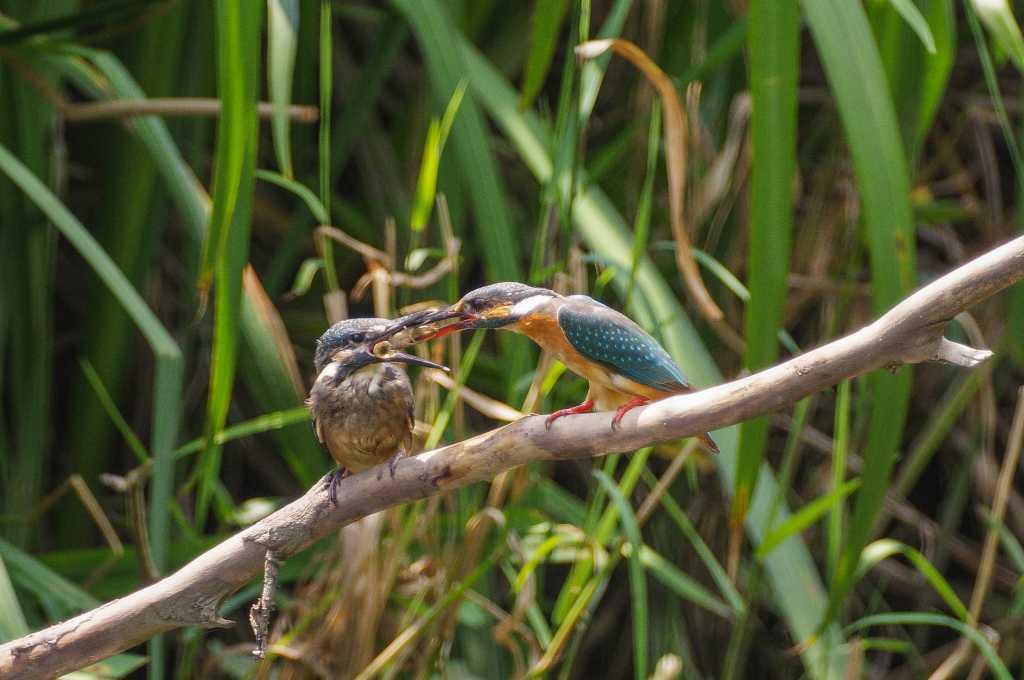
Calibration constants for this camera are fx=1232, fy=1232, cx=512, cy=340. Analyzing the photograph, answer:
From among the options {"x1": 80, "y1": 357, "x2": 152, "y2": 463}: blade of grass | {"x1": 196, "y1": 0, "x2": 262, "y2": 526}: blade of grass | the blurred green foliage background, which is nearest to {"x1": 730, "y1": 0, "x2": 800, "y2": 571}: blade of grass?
the blurred green foliage background

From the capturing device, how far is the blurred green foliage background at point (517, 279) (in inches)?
66.7

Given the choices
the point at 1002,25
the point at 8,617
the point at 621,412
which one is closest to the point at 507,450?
the point at 621,412

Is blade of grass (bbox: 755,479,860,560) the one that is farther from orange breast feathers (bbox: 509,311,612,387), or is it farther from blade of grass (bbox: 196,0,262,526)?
blade of grass (bbox: 196,0,262,526)

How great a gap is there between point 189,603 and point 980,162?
7.92 ft

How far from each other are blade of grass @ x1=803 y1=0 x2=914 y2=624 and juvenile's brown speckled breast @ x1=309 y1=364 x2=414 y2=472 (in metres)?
0.71

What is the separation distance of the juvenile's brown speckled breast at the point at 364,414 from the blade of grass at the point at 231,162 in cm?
29

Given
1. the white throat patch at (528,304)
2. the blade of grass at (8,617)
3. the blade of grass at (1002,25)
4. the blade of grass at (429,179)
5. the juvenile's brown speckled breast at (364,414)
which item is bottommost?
the blade of grass at (8,617)

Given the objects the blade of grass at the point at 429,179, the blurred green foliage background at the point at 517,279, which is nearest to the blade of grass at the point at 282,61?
the blurred green foliage background at the point at 517,279

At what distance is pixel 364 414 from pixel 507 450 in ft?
1.98

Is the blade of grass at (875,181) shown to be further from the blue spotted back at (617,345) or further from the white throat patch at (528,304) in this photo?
the white throat patch at (528,304)

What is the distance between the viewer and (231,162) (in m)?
1.57

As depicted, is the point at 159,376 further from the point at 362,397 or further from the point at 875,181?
the point at 875,181

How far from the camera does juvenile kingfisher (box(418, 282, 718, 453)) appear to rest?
1.57 metres

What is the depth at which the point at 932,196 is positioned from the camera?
317cm
